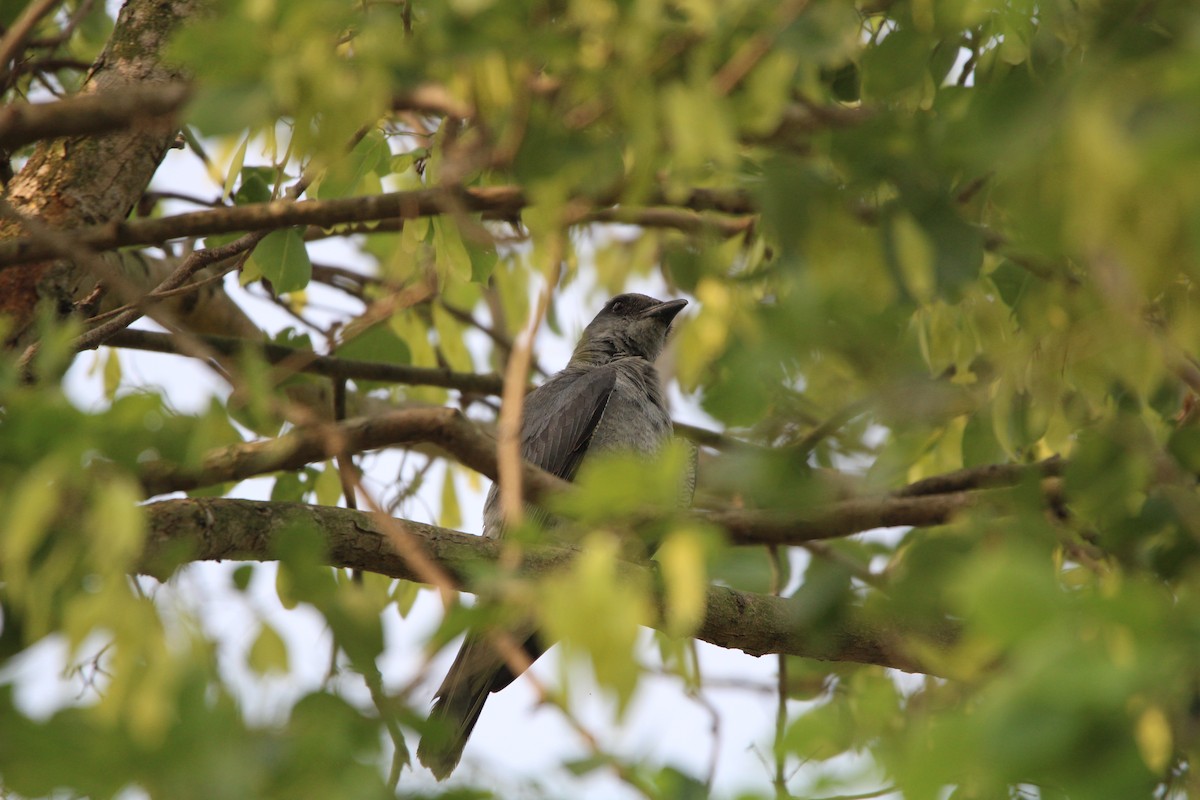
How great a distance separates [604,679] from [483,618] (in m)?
0.21

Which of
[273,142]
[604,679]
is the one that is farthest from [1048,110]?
[273,142]

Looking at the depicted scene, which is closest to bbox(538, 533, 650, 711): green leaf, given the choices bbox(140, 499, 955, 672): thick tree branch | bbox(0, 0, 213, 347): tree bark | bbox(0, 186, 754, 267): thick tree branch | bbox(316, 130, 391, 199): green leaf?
bbox(140, 499, 955, 672): thick tree branch

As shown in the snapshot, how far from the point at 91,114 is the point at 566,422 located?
371cm

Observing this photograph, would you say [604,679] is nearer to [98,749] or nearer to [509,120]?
[98,749]

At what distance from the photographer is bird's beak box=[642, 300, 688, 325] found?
6996mm

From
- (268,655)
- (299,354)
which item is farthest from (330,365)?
(268,655)

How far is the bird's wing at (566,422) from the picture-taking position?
19.0ft

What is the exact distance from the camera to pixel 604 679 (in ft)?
4.97

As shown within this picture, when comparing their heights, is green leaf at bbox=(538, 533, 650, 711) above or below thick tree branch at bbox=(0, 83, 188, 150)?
below

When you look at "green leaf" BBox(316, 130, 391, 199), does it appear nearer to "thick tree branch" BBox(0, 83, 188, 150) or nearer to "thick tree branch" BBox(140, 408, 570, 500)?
"thick tree branch" BBox(140, 408, 570, 500)

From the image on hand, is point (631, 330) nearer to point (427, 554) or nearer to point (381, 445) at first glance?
point (427, 554)

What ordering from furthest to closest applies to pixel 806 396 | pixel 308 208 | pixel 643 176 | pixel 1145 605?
pixel 806 396
pixel 308 208
pixel 643 176
pixel 1145 605

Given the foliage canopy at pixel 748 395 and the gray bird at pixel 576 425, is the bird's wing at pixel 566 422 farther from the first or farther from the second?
the foliage canopy at pixel 748 395

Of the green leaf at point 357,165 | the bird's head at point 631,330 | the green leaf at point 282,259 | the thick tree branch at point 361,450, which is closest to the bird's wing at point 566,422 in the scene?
the bird's head at point 631,330
